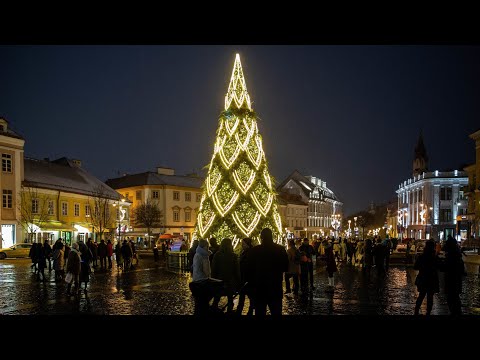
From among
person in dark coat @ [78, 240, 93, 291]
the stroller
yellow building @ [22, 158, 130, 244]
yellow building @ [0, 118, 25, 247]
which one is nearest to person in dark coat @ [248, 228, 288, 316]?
the stroller

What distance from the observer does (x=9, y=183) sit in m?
44.2

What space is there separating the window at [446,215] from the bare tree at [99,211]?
5490cm

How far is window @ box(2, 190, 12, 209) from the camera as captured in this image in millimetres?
43656

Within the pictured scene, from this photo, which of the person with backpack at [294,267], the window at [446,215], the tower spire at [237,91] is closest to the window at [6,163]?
the tower spire at [237,91]

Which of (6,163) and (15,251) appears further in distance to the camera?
(6,163)

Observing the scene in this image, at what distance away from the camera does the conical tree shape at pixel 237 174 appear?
733 inches

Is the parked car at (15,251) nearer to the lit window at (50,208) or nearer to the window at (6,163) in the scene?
the window at (6,163)

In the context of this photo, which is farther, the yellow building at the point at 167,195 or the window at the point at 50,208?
the yellow building at the point at 167,195

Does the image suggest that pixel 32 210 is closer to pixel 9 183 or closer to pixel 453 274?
pixel 9 183

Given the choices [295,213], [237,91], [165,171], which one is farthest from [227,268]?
[295,213]

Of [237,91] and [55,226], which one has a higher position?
[237,91]

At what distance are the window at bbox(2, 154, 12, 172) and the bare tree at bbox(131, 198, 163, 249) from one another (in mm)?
26254

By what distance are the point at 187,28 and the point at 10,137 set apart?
41.7 metres

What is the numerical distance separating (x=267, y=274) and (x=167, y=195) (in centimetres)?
6818
